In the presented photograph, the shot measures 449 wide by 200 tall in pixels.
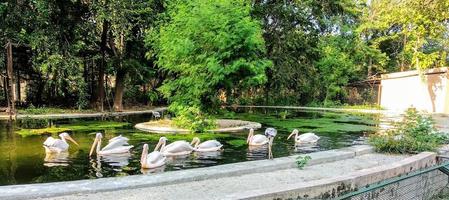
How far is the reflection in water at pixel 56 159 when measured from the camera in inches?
364

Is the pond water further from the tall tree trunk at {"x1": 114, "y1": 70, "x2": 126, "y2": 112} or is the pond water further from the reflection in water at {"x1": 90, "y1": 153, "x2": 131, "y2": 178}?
the tall tree trunk at {"x1": 114, "y1": 70, "x2": 126, "y2": 112}

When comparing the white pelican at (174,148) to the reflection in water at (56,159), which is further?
the white pelican at (174,148)

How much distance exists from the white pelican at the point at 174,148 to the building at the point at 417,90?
2079cm

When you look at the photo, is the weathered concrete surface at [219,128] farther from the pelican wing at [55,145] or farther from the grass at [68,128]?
the pelican wing at [55,145]

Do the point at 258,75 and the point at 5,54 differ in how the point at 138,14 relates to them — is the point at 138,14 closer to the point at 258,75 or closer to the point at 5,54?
the point at 5,54

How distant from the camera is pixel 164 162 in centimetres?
917

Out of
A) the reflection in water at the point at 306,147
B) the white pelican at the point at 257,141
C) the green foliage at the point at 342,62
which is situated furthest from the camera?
the green foliage at the point at 342,62

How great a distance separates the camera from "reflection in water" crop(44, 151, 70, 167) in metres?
9.25

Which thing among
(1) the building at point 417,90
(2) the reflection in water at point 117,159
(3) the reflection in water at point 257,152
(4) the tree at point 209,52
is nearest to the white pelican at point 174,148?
(2) the reflection in water at point 117,159

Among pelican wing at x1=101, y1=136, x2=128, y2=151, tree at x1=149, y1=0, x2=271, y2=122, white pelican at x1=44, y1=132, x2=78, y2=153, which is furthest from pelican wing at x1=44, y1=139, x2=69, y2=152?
tree at x1=149, y1=0, x2=271, y2=122

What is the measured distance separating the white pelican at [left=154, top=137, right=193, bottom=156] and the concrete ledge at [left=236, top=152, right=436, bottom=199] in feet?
15.3

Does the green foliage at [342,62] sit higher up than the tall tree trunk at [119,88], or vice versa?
the green foliage at [342,62]

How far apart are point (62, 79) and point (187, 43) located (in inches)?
415

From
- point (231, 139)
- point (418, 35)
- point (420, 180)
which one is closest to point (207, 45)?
point (231, 139)
